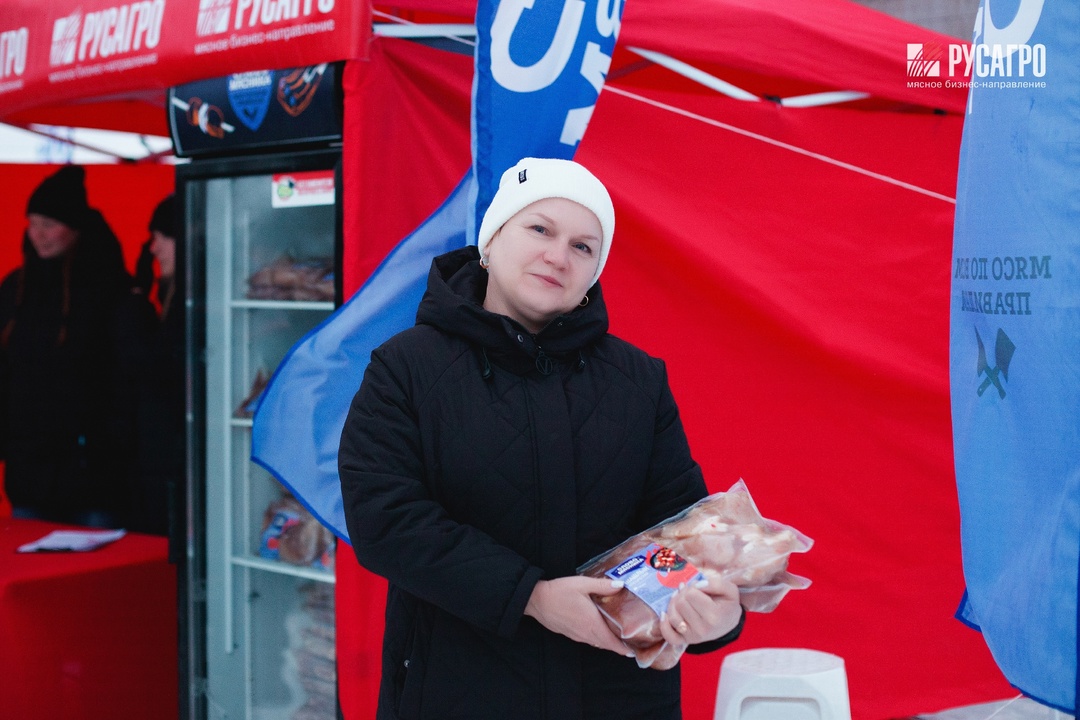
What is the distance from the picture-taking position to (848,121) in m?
3.77

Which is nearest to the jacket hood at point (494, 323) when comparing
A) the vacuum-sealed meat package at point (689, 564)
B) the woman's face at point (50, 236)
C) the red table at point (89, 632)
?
the vacuum-sealed meat package at point (689, 564)

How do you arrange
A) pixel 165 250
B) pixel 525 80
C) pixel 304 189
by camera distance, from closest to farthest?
pixel 525 80 < pixel 304 189 < pixel 165 250

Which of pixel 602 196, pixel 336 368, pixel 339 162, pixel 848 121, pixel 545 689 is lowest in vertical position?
pixel 545 689

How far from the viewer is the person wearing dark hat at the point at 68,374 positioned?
4539 mm

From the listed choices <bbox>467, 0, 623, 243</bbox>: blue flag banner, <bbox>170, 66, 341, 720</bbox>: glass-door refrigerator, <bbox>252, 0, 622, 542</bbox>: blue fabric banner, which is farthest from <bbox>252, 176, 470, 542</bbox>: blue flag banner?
<bbox>170, 66, 341, 720</bbox>: glass-door refrigerator

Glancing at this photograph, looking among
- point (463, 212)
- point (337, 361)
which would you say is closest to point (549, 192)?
point (463, 212)

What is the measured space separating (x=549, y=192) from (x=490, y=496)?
526 millimetres

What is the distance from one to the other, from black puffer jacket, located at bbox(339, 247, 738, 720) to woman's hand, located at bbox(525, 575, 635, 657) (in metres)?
0.03

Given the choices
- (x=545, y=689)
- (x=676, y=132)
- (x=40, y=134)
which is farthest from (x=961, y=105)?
(x=40, y=134)

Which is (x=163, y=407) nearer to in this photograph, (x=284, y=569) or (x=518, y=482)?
(x=284, y=569)

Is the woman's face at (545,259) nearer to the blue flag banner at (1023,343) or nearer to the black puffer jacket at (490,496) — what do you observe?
the black puffer jacket at (490,496)

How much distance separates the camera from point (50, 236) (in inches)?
180

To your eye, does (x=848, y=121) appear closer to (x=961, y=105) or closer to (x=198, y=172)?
(x=961, y=105)

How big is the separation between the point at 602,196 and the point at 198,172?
7.04 feet
